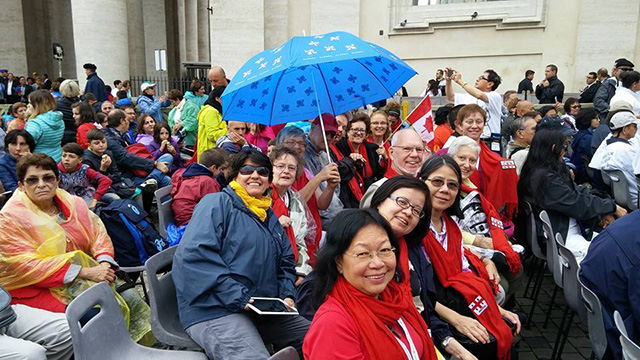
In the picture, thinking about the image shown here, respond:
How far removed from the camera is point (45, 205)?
11.5 feet

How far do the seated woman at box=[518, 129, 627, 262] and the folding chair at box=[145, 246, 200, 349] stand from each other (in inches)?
136

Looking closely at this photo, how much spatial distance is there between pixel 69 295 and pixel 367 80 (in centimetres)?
310

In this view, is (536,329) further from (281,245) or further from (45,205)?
(45,205)

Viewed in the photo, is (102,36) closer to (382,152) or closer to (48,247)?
(382,152)

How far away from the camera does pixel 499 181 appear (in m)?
4.89

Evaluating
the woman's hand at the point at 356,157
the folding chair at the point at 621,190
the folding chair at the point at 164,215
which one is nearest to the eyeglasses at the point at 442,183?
the woman's hand at the point at 356,157

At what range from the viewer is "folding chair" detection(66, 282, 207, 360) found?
251 centimetres

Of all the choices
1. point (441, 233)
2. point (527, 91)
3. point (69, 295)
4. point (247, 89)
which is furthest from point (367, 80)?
point (527, 91)

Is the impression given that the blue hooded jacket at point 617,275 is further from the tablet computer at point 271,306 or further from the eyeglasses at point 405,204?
the tablet computer at point 271,306

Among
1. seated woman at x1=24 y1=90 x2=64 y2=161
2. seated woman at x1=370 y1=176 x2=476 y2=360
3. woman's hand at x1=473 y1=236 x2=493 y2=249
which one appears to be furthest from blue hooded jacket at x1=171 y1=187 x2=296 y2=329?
seated woman at x1=24 y1=90 x2=64 y2=161

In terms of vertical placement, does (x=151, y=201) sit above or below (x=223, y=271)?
below

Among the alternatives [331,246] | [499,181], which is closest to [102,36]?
[499,181]

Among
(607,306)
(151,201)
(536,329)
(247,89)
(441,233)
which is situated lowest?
(536,329)

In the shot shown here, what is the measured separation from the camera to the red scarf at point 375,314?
2.03 meters
